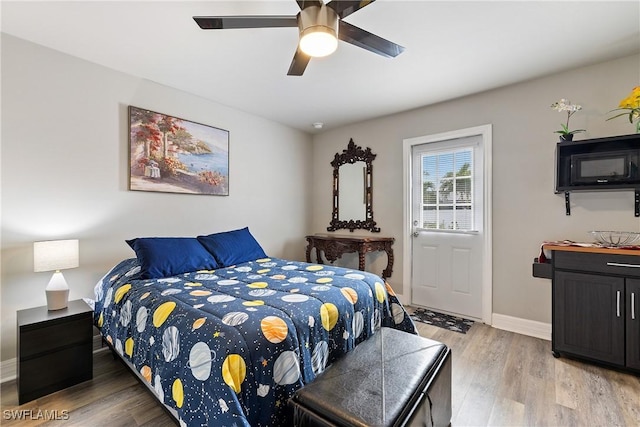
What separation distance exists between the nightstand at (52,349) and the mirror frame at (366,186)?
118 inches

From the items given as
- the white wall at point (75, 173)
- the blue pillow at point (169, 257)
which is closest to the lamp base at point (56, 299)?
the white wall at point (75, 173)

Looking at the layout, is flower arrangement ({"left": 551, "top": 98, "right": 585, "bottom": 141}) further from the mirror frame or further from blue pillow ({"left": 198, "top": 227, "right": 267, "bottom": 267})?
blue pillow ({"left": 198, "top": 227, "right": 267, "bottom": 267})

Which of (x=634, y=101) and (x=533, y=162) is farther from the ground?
(x=634, y=101)

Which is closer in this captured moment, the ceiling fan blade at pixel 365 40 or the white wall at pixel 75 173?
the ceiling fan blade at pixel 365 40

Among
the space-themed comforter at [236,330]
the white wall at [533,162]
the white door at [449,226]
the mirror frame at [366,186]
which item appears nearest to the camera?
the space-themed comforter at [236,330]

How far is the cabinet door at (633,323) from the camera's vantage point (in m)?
2.04

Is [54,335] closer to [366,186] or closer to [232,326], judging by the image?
[232,326]

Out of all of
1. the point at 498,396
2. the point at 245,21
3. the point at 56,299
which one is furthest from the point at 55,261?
the point at 498,396

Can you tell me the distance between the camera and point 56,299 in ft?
6.71

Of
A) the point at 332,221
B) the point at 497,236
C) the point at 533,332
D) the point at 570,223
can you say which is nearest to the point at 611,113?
the point at 570,223

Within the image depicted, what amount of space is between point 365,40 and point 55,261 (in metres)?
2.49

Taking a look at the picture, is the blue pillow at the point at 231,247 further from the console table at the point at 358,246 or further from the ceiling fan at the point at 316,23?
the ceiling fan at the point at 316,23

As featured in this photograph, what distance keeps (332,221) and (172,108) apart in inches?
98.5

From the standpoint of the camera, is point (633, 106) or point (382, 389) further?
point (633, 106)
